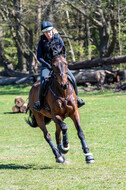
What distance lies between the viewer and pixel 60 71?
799 centimetres

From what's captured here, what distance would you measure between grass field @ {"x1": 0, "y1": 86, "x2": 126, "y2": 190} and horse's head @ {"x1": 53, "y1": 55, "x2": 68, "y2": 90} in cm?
183

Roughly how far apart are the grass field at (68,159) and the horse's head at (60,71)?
183 centimetres

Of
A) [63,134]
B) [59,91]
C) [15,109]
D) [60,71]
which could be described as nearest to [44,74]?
[59,91]

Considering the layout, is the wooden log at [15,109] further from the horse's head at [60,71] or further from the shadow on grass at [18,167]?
the horse's head at [60,71]

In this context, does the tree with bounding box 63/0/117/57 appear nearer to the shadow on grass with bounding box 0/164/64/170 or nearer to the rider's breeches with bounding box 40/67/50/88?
the rider's breeches with bounding box 40/67/50/88

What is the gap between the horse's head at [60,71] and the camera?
7957 millimetres

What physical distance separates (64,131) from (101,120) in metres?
8.51

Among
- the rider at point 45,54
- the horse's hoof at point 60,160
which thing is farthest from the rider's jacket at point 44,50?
the horse's hoof at point 60,160

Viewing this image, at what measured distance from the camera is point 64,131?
27.8 ft

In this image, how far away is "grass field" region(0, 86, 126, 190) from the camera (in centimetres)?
674

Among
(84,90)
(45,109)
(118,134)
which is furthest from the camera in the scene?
(84,90)

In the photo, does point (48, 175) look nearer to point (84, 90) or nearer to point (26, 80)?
point (84, 90)

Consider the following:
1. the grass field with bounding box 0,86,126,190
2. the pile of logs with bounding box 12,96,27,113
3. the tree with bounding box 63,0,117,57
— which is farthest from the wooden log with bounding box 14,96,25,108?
the tree with bounding box 63,0,117,57

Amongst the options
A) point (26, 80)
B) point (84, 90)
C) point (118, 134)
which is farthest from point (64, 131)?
point (26, 80)
